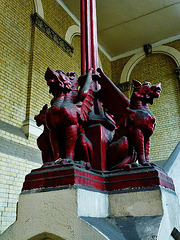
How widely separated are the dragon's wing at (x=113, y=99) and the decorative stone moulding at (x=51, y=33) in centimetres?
515

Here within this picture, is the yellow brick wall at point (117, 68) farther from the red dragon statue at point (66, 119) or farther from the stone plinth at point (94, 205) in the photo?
the stone plinth at point (94, 205)

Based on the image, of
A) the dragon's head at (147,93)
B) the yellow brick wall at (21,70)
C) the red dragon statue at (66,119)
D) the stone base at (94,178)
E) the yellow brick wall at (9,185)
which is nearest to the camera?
the stone base at (94,178)

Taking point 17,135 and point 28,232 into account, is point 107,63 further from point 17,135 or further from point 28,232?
point 28,232

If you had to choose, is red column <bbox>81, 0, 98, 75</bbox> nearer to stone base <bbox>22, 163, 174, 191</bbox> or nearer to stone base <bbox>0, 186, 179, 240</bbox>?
stone base <bbox>22, 163, 174, 191</bbox>

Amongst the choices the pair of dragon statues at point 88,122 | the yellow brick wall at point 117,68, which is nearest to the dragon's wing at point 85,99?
the pair of dragon statues at point 88,122

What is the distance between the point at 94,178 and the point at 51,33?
236 inches

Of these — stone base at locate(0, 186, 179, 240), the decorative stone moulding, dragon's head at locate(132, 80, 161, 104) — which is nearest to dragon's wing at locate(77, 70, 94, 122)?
dragon's head at locate(132, 80, 161, 104)

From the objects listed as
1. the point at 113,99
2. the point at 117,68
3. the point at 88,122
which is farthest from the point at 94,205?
the point at 117,68

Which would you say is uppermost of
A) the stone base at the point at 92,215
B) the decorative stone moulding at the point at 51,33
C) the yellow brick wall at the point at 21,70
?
the decorative stone moulding at the point at 51,33

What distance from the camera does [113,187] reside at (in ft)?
4.09

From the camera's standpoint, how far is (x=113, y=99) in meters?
1.50

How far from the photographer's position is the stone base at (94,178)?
3.55ft

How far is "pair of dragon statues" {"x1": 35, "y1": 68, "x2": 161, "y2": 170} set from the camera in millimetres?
1278

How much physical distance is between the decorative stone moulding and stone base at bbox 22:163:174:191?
18.3 ft
